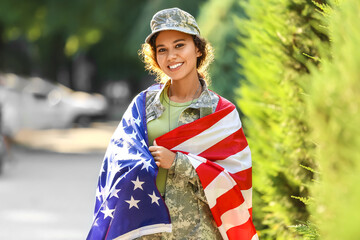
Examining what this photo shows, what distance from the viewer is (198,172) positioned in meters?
2.64

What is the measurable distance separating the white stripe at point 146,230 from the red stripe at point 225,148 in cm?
39

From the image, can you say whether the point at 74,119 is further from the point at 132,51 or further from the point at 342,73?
the point at 342,73

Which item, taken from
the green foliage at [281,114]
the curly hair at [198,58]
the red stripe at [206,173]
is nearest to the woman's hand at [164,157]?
the red stripe at [206,173]

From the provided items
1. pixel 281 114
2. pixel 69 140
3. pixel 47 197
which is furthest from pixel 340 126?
pixel 69 140

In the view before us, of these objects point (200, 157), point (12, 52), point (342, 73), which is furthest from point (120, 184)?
point (12, 52)

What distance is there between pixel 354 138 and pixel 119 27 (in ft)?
69.1

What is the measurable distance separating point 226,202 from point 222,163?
0.62ft

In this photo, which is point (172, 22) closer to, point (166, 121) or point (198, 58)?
point (198, 58)

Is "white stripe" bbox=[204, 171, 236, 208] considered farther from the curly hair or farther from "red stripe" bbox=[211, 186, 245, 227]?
the curly hair

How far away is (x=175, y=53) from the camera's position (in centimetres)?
278

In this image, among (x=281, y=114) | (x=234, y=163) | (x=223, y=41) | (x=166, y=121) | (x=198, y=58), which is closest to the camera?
(x=234, y=163)

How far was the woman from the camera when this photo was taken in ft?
8.68

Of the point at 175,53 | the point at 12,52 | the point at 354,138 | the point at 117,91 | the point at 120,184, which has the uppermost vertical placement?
the point at 117,91

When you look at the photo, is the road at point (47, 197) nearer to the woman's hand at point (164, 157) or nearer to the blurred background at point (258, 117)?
the blurred background at point (258, 117)
